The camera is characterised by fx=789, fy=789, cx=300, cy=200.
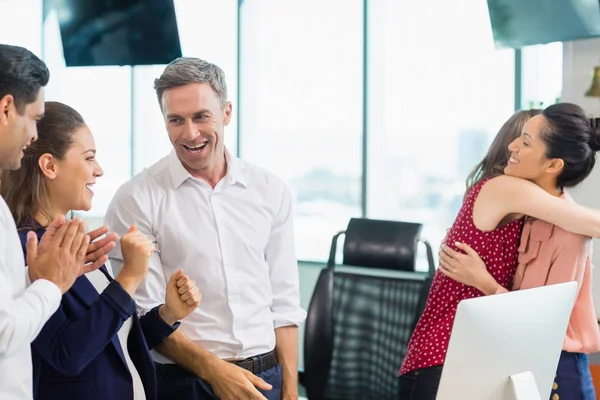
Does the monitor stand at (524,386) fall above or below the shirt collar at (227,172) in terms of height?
below

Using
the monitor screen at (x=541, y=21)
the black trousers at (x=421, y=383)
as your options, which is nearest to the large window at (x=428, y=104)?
the monitor screen at (x=541, y=21)

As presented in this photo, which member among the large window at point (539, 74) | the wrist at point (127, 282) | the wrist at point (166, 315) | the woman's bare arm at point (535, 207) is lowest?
the wrist at point (166, 315)

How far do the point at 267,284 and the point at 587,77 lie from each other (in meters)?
1.87

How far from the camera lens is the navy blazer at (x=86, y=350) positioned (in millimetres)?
1562

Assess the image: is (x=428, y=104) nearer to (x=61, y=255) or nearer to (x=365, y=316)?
(x=365, y=316)

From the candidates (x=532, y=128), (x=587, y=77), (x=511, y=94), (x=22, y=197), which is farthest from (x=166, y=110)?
(x=511, y=94)

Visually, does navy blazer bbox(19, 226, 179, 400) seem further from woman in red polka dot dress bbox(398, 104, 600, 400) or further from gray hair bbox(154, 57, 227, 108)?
woman in red polka dot dress bbox(398, 104, 600, 400)

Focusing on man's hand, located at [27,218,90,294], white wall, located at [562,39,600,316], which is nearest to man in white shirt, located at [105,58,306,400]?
man's hand, located at [27,218,90,294]

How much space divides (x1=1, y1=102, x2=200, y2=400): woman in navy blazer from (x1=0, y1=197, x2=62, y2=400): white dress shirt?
0.11m

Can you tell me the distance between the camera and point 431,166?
14.9 ft

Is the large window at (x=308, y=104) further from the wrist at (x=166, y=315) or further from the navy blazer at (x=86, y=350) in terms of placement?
the navy blazer at (x=86, y=350)

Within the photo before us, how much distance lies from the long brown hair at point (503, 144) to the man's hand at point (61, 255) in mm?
1114

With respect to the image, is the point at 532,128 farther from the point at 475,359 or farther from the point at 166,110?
the point at 166,110

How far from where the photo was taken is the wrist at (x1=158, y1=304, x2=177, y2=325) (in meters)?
1.89
